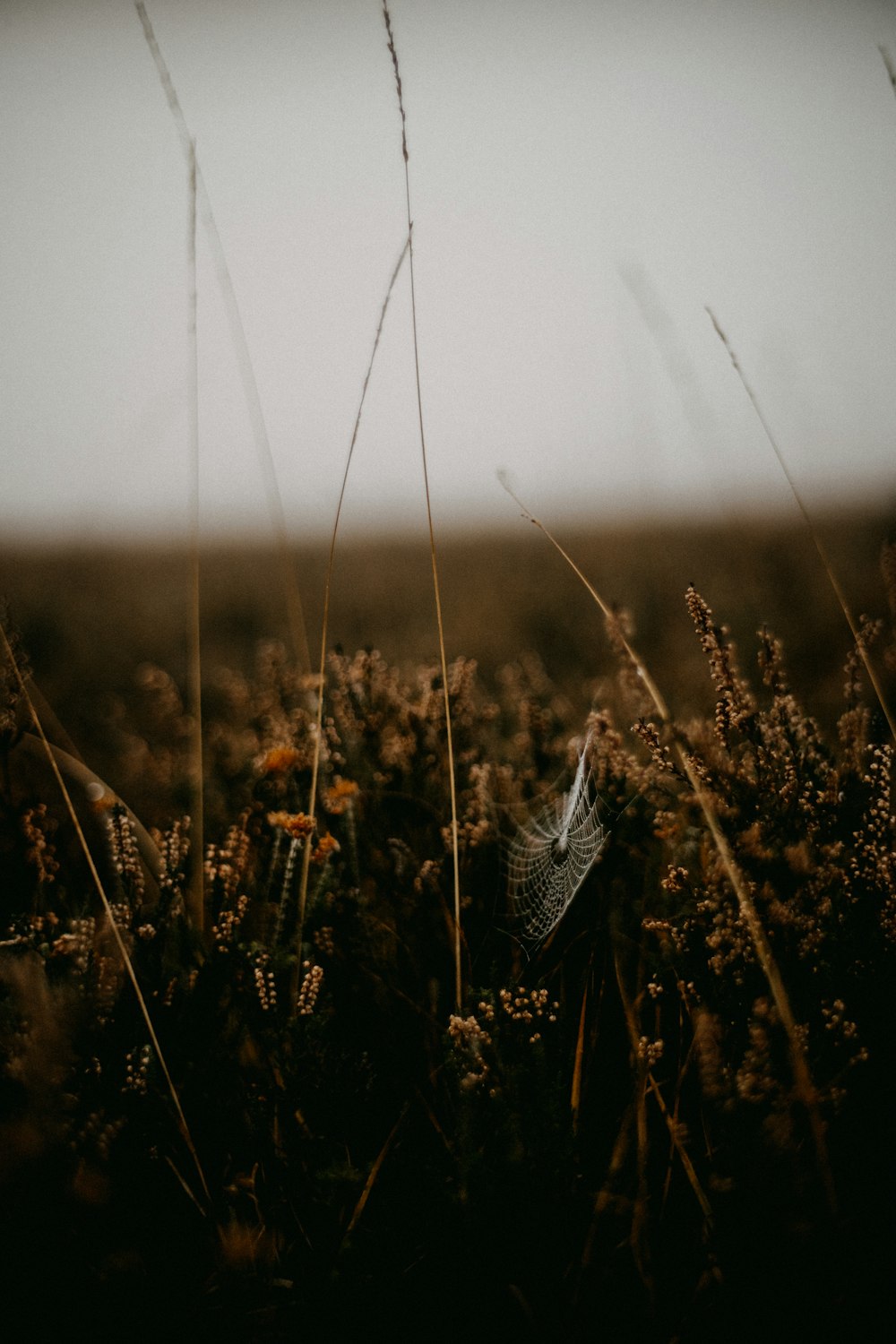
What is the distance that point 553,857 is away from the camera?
1667 millimetres

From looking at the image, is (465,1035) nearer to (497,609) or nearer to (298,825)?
(298,825)

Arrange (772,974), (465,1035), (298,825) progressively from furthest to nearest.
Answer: (298,825), (465,1035), (772,974)

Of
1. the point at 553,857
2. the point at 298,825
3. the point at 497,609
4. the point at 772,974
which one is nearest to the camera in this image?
the point at 772,974

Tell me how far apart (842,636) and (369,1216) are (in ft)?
10.1

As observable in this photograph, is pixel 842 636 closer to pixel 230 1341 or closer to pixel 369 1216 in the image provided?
pixel 369 1216

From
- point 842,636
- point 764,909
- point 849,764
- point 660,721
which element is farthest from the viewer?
point 842,636

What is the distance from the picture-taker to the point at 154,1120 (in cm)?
121

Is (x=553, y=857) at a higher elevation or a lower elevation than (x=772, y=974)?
higher

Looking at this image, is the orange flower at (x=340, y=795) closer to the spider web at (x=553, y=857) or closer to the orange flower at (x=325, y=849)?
the orange flower at (x=325, y=849)

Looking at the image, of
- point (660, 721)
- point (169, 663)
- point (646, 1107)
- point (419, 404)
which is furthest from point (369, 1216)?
point (169, 663)

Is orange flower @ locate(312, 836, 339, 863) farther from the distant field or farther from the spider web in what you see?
the distant field

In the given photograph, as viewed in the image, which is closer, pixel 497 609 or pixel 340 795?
pixel 340 795

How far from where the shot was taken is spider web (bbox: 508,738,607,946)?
150 cm

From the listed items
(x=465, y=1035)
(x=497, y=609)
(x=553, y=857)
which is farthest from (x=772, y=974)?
(x=497, y=609)
